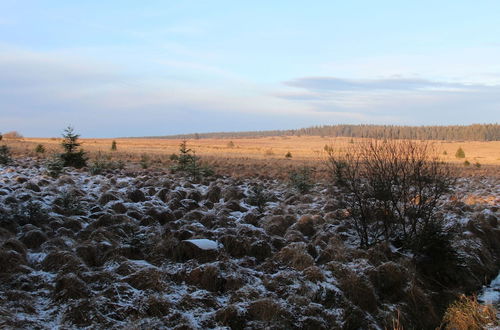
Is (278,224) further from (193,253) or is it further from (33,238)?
(33,238)

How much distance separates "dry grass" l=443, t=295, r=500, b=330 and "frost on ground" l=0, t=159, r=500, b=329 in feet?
0.89

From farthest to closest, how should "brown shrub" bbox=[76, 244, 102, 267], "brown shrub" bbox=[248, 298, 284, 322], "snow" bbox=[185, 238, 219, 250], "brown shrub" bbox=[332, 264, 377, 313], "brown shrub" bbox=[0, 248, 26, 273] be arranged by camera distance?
"snow" bbox=[185, 238, 219, 250] < "brown shrub" bbox=[76, 244, 102, 267] < "brown shrub" bbox=[332, 264, 377, 313] < "brown shrub" bbox=[0, 248, 26, 273] < "brown shrub" bbox=[248, 298, 284, 322]

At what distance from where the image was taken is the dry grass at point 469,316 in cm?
543

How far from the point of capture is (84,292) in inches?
197

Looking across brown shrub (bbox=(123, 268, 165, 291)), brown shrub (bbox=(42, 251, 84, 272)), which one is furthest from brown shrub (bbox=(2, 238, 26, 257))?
brown shrub (bbox=(123, 268, 165, 291))

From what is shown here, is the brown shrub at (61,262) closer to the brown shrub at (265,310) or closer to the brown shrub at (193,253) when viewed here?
the brown shrub at (193,253)

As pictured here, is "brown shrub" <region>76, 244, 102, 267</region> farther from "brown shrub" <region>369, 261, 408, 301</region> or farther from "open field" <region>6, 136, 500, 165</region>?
"open field" <region>6, 136, 500, 165</region>

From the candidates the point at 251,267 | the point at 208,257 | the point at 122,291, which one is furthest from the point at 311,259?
the point at 122,291

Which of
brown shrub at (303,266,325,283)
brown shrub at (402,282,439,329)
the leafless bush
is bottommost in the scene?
brown shrub at (402,282,439,329)

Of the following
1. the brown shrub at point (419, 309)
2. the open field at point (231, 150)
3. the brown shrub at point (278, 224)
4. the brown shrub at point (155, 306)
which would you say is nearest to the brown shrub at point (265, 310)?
the brown shrub at point (155, 306)

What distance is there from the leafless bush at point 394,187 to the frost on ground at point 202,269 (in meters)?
0.52

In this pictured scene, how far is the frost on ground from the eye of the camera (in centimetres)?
488

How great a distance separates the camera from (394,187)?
311 inches

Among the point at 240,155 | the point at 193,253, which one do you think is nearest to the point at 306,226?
the point at 193,253
